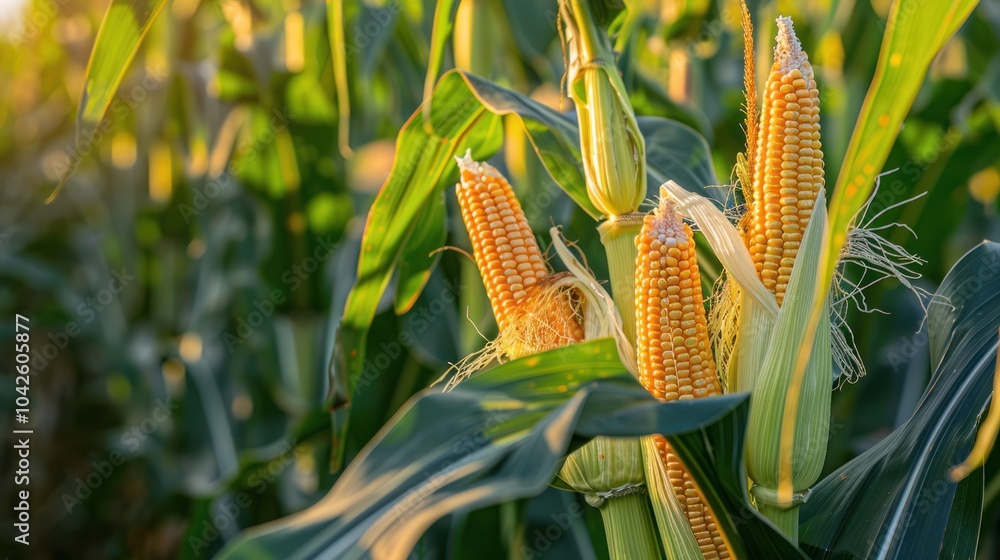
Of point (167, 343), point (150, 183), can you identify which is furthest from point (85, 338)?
point (150, 183)

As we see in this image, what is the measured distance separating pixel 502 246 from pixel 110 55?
1.25ft

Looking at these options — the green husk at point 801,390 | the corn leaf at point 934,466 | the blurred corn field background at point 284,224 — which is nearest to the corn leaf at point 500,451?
the green husk at point 801,390

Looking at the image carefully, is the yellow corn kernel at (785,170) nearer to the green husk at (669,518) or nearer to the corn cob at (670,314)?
the corn cob at (670,314)

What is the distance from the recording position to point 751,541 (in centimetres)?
59

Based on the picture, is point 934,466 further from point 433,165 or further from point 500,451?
point 433,165

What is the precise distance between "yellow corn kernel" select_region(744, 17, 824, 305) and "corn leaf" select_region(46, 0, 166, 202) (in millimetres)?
524

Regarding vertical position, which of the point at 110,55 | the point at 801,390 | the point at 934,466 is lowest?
the point at 934,466

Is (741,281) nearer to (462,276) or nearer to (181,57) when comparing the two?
(462,276)

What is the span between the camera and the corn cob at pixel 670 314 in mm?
627

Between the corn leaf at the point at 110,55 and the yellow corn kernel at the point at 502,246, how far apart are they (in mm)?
328

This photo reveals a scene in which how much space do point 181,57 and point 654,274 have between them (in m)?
1.59

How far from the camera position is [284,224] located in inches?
61.9

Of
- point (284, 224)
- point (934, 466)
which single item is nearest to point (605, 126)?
point (934, 466)

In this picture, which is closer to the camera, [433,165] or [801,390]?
[801,390]
